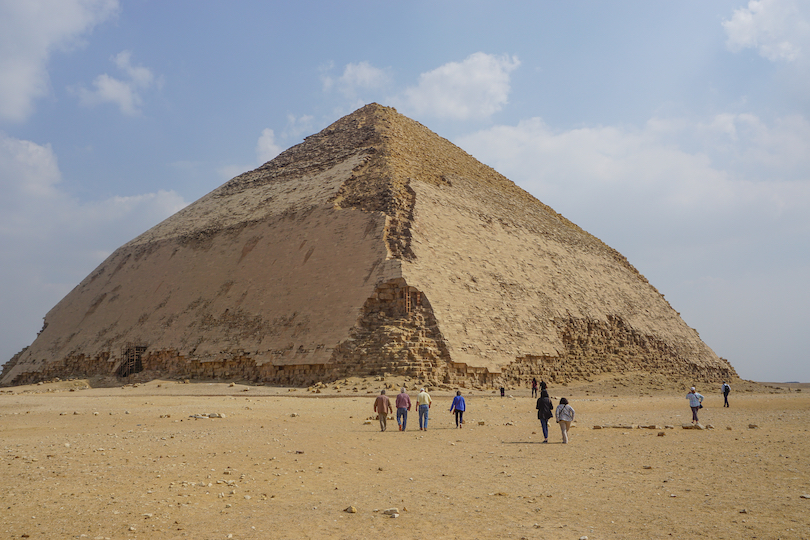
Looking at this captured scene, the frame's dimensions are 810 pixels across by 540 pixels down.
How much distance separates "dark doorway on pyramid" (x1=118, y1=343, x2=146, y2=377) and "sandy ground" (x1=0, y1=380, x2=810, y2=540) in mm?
15021

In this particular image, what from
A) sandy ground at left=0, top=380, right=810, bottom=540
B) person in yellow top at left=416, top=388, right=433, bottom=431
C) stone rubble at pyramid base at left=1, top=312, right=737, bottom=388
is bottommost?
sandy ground at left=0, top=380, right=810, bottom=540

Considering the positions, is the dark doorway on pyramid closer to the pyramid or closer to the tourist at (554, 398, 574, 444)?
the pyramid

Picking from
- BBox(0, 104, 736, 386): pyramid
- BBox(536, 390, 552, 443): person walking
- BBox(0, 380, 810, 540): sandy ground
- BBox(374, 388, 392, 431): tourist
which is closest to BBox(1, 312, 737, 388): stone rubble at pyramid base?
BBox(0, 104, 736, 386): pyramid

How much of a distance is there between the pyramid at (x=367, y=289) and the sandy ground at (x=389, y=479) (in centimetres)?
861

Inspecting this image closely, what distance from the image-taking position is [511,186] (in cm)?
3906

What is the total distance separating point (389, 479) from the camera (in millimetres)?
7332

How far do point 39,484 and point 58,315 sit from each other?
113 feet

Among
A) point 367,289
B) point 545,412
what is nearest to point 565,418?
point 545,412

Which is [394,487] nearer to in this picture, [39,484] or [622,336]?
[39,484]

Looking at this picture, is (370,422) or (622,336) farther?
(622,336)

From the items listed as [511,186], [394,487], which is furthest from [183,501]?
[511,186]

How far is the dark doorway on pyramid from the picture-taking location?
28.1 metres

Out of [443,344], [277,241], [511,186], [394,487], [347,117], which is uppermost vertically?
[347,117]

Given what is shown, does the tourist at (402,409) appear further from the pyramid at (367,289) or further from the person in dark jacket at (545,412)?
the pyramid at (367,289)
